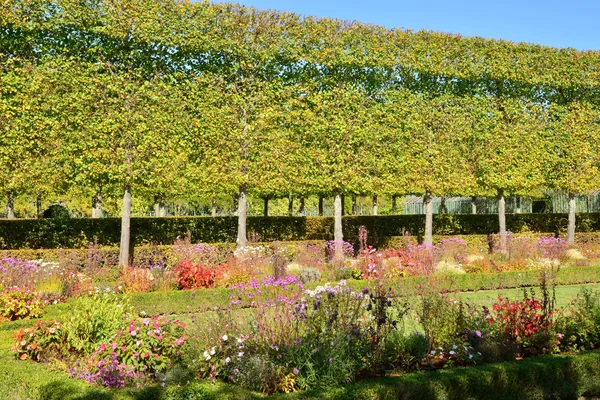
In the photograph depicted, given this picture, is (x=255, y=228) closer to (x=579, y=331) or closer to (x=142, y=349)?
(x=579, y=331)

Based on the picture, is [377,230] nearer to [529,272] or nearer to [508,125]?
[508,125]

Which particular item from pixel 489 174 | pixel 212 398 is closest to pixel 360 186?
pixel 489 174

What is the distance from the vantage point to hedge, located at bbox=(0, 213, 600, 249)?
576 inches

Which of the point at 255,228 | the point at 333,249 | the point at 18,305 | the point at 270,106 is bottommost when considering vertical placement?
the point at 18,305

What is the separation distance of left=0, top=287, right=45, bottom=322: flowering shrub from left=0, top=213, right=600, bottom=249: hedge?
4263 mm

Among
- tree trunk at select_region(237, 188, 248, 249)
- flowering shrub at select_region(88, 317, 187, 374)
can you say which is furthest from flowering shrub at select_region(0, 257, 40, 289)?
tree trunk at select_region(237, 188, 248, 249)

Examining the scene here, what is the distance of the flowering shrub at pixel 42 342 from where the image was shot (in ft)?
20.3

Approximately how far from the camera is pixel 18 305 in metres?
8.69

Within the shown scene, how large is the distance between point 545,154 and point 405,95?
5223mm

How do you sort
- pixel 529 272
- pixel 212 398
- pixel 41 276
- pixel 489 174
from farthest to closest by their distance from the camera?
pixel 489 174 < pixel 529 272 < pixel 41 276 < pixel 212 398

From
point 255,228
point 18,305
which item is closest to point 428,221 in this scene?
point 255,228

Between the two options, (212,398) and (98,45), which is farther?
(98,45)

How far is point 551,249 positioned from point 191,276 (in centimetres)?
1018

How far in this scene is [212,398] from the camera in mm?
5055
